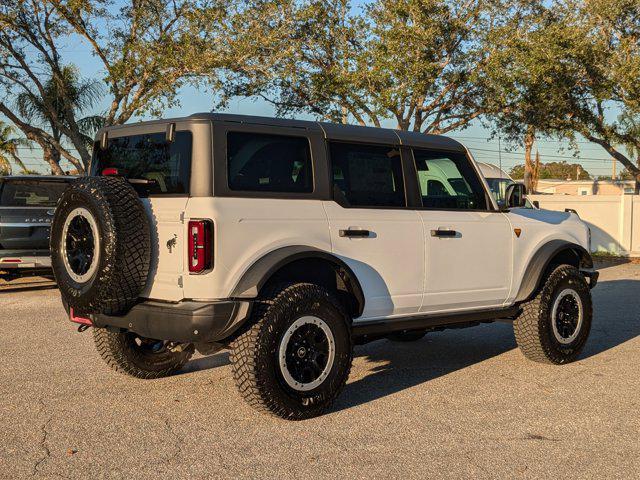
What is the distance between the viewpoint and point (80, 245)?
5.25 meters

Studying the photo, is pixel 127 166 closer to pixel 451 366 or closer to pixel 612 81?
pixel 451 366

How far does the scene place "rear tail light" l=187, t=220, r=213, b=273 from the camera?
16.0 feet

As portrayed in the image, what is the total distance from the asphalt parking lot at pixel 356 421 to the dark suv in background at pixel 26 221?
437cm

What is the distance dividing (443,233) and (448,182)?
549 mm

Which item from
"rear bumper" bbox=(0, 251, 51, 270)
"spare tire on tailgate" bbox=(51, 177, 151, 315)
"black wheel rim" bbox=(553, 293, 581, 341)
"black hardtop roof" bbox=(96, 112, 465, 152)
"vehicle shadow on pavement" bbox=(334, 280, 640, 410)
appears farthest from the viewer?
"rear bumper" bbox=(0, 251, 51, 270)

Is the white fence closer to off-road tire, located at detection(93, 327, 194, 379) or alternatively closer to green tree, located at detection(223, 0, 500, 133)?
green tree, located at detection(223, 0, 500, 133)

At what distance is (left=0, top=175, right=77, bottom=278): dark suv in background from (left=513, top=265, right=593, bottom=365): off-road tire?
7763 mm

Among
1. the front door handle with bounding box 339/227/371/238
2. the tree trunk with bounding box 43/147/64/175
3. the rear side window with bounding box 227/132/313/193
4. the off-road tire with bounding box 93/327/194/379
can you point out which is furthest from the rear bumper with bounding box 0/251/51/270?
the tree trunk with bounding box 43/147/64/175

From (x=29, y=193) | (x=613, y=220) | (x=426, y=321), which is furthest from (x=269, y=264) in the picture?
(x=613, y=220)

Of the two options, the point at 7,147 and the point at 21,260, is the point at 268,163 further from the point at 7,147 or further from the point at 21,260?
the point at 7,147

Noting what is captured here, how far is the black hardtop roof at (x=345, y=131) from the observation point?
5.27m

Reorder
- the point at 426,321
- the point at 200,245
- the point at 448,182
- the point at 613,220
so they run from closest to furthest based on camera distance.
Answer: the point at 200,245, the point at 426,321, the point at 448,182, the point at 613,220

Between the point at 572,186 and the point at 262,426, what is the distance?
233ft

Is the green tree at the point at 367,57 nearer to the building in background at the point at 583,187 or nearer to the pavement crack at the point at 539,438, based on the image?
the pavement crack at the point at 539,438
